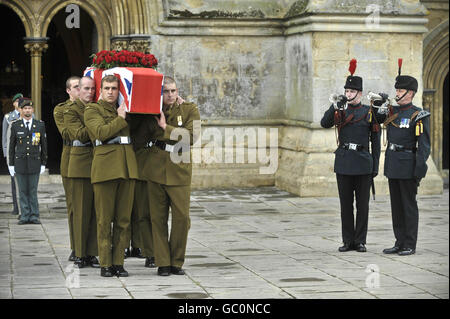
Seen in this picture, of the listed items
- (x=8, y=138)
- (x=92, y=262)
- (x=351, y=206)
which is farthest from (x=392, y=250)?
(x=8, y=138)

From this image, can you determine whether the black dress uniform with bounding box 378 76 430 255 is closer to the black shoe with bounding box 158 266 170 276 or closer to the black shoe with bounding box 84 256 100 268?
the black shoe with bounding box 158 266 170 276

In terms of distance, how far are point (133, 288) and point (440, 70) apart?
11.9 meters

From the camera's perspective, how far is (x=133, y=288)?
792cm

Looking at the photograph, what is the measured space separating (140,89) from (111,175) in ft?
2.49

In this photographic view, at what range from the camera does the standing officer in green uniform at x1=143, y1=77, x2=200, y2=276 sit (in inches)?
341

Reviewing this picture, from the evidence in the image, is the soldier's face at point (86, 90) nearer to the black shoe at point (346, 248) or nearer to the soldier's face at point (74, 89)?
the soldier's face at point (74, 89)

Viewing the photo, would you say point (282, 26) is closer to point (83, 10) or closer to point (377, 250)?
point (83, 10)

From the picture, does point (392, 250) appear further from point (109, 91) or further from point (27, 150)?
point (27, 150)

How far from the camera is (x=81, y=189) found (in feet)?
30.0

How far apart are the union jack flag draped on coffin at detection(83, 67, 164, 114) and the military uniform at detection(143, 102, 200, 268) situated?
0.91 feet

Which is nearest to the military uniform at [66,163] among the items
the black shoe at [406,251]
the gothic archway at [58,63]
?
the black shoe at [406,251]

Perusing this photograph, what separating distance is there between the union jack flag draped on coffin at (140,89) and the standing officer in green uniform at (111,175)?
70 mm

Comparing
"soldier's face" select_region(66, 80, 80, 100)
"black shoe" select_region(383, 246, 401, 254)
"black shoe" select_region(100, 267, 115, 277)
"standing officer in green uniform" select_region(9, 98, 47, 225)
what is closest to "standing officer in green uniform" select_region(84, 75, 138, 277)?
"black shoe" select_region(100, 267, 115, 277)
